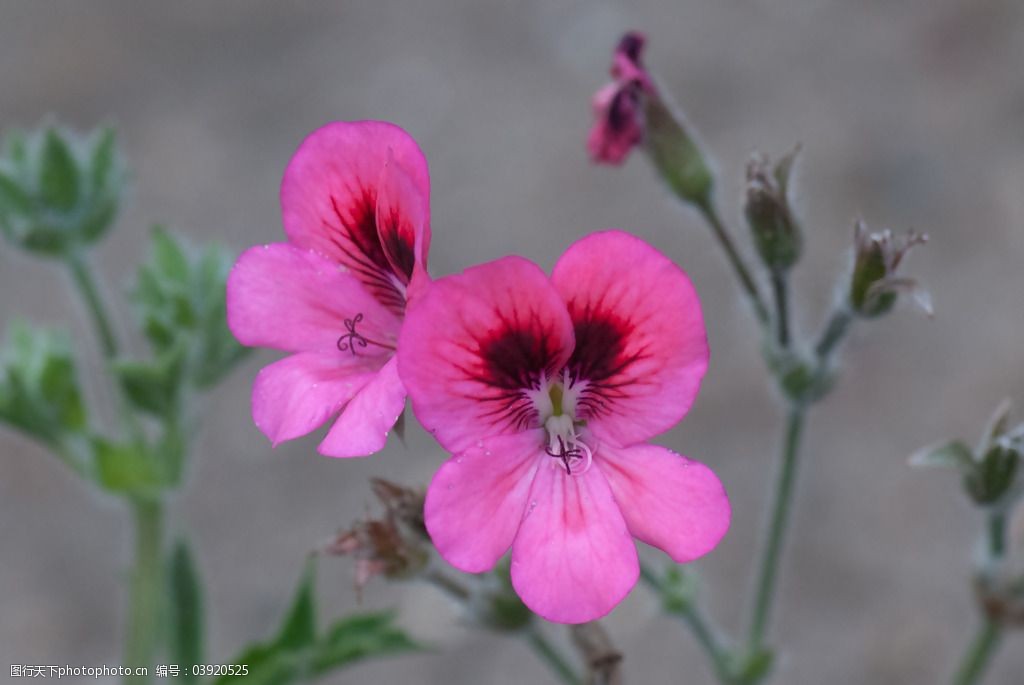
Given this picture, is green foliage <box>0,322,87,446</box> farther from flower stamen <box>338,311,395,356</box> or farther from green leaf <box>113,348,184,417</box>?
flower stamen <box>338,311,395,356</box>

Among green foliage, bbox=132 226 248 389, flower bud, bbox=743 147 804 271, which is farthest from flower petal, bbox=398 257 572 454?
green foliage, bbox=132 226 248 389

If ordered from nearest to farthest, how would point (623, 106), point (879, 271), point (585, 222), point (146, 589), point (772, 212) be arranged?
point (879, 271) < point (772, 212) < point (623, 106) < point (146, 589) < point (585, 222)

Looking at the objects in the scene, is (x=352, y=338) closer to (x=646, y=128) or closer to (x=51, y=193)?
(x=646, y=128)

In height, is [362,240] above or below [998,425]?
above

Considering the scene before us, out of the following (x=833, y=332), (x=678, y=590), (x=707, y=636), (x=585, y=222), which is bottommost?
(x=707, y=636)

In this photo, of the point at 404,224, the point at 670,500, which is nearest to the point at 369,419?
the point at 404,224

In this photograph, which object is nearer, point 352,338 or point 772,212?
point 352,338
